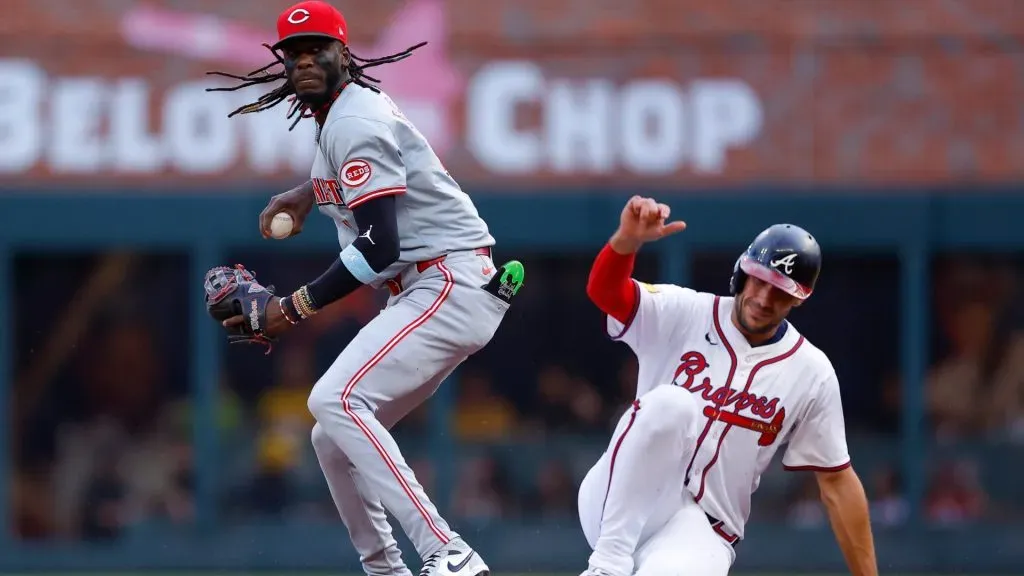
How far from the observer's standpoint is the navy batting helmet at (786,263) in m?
5.29

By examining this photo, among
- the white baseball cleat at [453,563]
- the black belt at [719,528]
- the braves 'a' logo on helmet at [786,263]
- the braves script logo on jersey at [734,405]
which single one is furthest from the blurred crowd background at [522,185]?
the braves 'a' logo on helmet at [786,263]

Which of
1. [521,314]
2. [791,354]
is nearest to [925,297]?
[521,314]

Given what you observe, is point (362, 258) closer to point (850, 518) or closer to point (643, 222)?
point (643, 222)

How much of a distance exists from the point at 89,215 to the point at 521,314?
125 inches

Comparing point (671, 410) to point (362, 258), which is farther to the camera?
point (362, 258)

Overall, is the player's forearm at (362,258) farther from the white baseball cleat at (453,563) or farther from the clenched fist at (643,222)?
the white baseball cleat at (453,563)

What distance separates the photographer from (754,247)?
539 cm

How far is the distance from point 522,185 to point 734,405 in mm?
6842

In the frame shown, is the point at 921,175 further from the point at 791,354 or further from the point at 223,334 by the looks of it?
the point at 791,354

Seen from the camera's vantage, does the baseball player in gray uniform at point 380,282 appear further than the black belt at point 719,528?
No

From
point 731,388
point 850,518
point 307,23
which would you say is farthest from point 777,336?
point 307,23

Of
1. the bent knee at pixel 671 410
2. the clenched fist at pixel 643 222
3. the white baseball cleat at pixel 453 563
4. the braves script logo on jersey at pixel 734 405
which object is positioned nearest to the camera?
the clenched fist at pixel 643 222

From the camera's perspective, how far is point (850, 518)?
17.8 feet

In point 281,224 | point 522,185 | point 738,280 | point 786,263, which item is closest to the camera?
point 786,263
